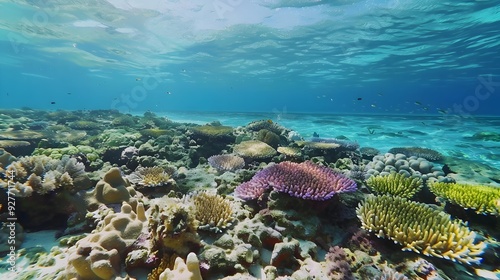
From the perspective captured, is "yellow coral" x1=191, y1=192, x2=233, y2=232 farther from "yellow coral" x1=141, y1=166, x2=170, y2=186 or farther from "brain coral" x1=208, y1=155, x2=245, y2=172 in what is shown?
"brain coral" x1=208, y1=155, x2=245, y2=172

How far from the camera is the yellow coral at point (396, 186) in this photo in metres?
5.25

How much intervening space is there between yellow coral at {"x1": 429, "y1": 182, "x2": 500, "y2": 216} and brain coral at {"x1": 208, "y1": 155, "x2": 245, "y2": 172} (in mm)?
4828

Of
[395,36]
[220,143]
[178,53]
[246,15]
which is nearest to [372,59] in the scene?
[395,36]

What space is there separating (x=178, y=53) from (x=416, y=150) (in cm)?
3377

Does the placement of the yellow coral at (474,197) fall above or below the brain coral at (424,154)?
above

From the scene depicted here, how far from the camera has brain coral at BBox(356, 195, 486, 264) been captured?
327cm

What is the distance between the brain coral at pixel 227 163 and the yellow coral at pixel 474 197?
15.8 ft

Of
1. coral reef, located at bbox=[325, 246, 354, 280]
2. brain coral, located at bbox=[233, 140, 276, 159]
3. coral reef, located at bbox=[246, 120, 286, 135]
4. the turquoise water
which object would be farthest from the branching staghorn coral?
coral reef, located at bbox=[246, 120, 286, 135]

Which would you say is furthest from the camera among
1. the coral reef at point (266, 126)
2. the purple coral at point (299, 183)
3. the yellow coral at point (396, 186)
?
the coral reef at point (266, 126)

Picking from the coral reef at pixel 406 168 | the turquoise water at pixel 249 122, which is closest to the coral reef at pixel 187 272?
the turquoise water at pixel 249 122

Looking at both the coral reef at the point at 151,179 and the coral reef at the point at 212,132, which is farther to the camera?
the coral reef at the point at 212,132

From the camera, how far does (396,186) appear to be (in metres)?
5.41

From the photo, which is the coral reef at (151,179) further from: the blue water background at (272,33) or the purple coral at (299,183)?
the blue water background at (272,33)

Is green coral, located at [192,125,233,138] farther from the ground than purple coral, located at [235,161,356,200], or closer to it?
farther from the ground
